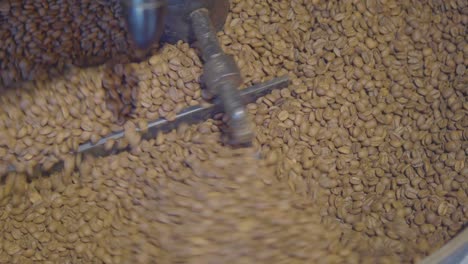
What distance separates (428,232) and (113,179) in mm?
788

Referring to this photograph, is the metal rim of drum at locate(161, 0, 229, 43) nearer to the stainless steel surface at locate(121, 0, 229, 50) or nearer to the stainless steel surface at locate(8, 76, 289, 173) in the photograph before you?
the stainless steel surface at locate(121, 0, 229, 50)

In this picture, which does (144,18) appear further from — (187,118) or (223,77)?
(187,118)

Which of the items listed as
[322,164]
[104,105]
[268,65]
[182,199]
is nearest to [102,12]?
[104,105]

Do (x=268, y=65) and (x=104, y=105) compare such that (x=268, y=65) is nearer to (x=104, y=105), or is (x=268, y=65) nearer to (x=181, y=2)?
(x=181, y=2)

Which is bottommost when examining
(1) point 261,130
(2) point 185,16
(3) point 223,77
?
(1) point 261,130

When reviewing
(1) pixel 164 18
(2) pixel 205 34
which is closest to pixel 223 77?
(2) pixel 205 34

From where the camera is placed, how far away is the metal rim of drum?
1.13 metres

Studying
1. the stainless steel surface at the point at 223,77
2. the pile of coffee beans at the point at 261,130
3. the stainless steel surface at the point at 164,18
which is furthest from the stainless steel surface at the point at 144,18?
the pile of coffee beans at the point at 261,130

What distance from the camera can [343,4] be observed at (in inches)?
55.4

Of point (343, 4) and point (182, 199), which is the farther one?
point (343, 4)

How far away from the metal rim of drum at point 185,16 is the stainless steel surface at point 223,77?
0.02 m

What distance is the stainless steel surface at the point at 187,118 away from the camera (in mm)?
1245

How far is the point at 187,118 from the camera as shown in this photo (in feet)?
4.23

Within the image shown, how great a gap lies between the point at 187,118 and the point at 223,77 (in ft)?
0.88
